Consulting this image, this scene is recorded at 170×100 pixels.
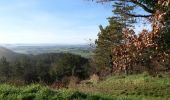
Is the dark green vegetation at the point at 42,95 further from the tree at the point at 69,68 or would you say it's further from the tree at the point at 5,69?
the tree at the point at 5,69

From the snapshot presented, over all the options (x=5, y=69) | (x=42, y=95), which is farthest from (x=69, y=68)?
(x=42, y=95)

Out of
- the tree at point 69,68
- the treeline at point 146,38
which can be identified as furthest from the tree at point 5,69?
the treeline at point 146,38

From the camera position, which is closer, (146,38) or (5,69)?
(146,38)

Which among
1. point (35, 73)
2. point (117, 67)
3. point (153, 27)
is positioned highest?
point (153, 27)

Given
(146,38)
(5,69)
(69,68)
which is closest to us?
(146,38)

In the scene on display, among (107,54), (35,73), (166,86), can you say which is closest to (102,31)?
(107,54)

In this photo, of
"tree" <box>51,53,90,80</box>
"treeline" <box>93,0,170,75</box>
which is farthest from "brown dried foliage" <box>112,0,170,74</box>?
"tree" <box>51,53,90,80</box>

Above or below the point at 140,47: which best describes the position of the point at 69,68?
below

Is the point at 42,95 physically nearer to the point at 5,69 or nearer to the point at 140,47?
the point at 140,47

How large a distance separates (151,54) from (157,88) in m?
9.30

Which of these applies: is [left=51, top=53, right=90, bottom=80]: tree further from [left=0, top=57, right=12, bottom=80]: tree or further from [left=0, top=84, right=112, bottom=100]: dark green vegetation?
[left=0, top=84, right=112, bottom=100]: dark green vegetation

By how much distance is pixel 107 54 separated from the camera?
60281 millimetres

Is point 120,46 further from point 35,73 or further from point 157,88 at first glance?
point 35,73

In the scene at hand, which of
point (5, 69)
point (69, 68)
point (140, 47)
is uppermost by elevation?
point (140, 47)
